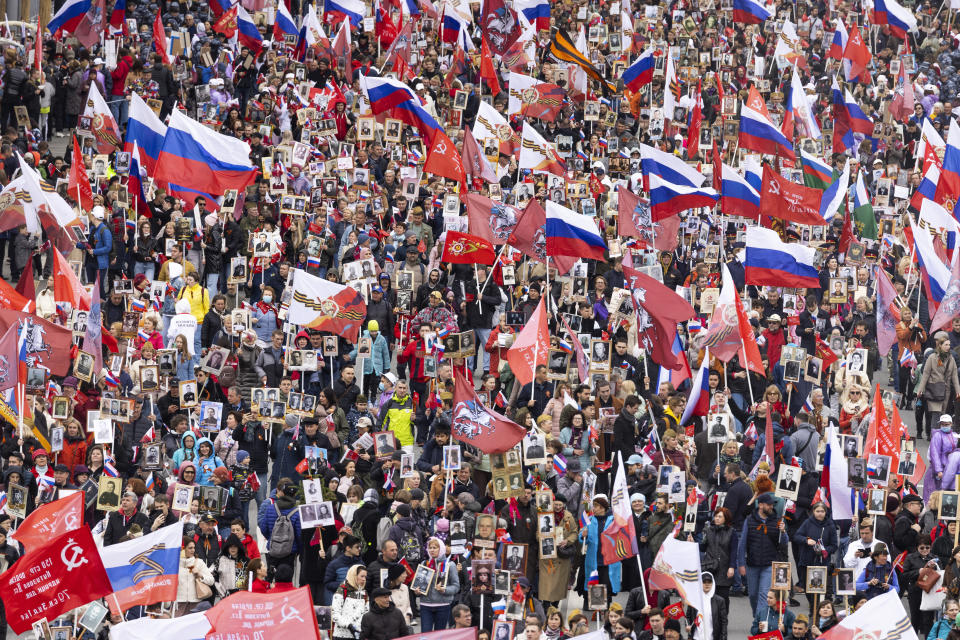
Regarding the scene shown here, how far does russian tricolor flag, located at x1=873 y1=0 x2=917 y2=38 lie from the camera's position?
45.0 metres

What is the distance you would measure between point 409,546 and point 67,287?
6.87 metres

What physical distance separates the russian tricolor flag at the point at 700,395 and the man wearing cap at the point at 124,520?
7.52 m

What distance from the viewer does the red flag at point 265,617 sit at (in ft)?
64.3

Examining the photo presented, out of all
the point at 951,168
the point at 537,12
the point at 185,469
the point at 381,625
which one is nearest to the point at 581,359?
the point at 185,469

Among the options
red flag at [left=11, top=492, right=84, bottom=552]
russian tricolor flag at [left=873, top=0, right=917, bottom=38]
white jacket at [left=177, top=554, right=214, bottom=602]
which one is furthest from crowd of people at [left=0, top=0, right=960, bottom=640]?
russian tricolor flag at [left=873, top=0, right=917, bottom=38]

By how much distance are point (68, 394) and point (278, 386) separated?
9.78ft

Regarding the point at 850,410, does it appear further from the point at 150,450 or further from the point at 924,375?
the point at 150,450

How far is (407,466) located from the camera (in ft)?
78.1

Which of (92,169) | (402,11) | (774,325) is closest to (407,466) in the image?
(774,325)

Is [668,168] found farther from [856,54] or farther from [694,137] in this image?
[856,54]

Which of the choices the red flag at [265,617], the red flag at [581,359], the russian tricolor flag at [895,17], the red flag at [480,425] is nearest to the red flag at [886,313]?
the red flag at [581,359]

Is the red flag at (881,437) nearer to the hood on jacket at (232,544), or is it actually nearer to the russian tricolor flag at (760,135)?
the hood on jacket at (232,544)

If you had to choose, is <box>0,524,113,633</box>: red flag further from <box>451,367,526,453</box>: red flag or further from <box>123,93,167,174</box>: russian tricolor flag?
<box>123,93,167,174</box>: russian tricolor flag

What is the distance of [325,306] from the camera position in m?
27.5
